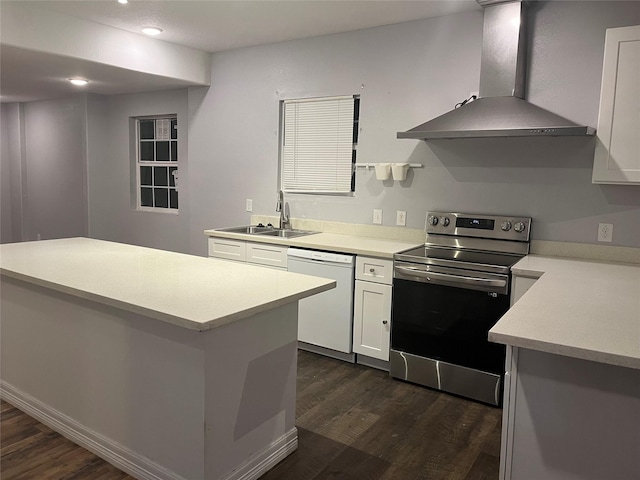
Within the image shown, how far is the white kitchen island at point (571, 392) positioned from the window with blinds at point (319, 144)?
2450 mm

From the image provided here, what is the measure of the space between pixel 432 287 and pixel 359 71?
1.87 m

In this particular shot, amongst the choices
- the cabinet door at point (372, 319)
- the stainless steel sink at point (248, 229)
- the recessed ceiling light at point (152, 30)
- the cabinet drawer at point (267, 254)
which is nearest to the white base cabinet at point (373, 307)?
the cabinet door at point (372, 319)

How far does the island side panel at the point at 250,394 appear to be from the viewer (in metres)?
1.93

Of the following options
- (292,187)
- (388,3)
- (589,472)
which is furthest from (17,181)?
(589,472)

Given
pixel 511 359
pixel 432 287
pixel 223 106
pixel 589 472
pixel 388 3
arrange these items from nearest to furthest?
pixel 589 472 < pixel 511 359 < pixel 432 287 < pixel 388 3 < pixel 223 106

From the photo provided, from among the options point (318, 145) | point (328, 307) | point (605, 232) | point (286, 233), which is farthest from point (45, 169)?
point (605, 232)

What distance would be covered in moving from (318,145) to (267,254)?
1052 mm

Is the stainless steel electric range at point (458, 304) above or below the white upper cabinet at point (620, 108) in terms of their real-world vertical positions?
below

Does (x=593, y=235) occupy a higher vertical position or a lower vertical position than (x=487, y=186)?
lower

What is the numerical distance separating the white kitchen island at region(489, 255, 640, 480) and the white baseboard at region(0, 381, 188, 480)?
134 centimetres

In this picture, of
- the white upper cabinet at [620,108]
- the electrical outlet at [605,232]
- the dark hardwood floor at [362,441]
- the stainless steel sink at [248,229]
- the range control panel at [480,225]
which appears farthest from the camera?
the stainless steel sink at [248,229]

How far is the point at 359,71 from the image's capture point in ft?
12.7

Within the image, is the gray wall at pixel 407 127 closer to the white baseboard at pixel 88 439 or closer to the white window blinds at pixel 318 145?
the white window blinds at pixel 318 145

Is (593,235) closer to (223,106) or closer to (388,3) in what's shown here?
(388,3)
